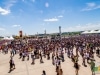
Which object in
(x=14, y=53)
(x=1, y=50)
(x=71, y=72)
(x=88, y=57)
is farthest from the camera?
(x=1, y=50)

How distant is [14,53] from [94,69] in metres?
21.0

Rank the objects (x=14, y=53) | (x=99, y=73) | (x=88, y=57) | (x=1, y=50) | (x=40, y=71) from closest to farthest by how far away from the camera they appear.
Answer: (x=99, y=73) < (x=40, y=71) < (x=88, y=57) < (x=14, y=53) < (x=1, y=50)

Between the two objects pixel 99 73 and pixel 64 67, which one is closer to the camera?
pixel 99 73

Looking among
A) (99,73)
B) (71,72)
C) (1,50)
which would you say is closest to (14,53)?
(1,50)

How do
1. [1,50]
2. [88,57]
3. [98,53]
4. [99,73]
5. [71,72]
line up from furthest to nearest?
[1,50], [98,53], [88,57], [71,72], [99,73]

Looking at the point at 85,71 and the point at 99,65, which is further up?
the point at 99,65

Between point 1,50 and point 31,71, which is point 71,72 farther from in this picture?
point 1,50

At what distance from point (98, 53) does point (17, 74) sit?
12785 millimetres

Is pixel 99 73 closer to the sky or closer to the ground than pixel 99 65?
closer to the ground

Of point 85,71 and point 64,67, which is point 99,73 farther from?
point 64,67

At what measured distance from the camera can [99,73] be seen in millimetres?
15398

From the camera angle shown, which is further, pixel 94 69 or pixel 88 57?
pixel 88 57

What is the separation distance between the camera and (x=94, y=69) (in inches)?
570

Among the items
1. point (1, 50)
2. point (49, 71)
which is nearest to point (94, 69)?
point (49, 71)
